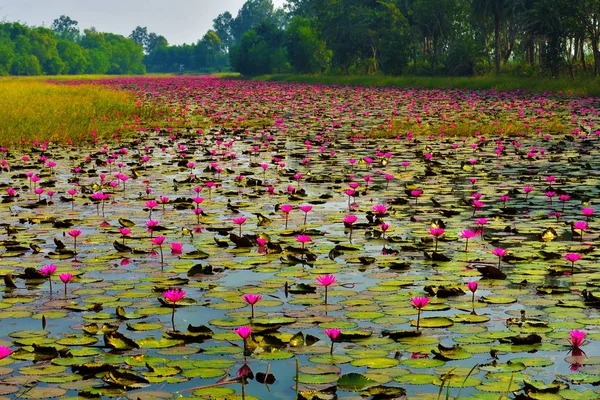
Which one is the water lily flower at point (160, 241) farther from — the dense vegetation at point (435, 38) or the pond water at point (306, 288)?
the dense vegetation at point (435, 38)

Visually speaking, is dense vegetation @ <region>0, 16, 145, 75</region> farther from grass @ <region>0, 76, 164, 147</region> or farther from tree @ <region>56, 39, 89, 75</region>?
grass @ <region>0, 76, 164, 147</region>

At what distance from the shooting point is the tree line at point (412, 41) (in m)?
34.2

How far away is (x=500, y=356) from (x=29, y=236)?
436 centimetres

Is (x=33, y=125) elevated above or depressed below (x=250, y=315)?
above

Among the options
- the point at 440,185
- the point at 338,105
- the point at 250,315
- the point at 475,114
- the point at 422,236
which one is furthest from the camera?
the point at 338,105

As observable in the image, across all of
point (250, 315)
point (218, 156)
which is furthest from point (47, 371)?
point (218, 156)

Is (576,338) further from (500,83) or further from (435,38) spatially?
(435,38)

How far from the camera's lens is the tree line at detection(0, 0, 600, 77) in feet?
112

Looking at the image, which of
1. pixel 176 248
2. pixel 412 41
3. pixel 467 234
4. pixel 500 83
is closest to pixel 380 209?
pixel 467 234

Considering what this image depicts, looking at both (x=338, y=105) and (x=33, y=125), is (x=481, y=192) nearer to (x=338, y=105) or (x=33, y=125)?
(x=33, y=125)

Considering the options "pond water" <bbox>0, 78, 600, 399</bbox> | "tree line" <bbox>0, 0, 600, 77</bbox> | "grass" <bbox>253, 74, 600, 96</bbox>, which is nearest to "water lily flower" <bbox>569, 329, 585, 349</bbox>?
"pond water" <bbox>0, 78, 600, 399</bbox>

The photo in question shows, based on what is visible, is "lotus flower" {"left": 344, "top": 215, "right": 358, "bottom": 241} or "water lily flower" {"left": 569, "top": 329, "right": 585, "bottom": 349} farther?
"lotus flower" {"left": 344, "top": 215, "right": 358, "bottom": 241}

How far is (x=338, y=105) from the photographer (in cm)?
2684

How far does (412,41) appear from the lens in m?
51.0
